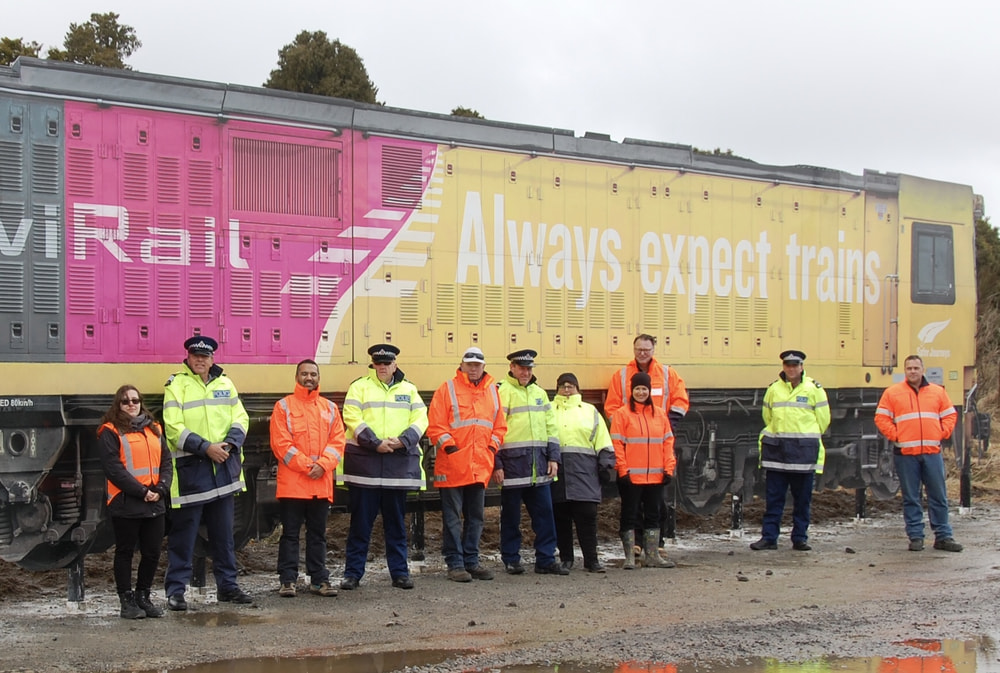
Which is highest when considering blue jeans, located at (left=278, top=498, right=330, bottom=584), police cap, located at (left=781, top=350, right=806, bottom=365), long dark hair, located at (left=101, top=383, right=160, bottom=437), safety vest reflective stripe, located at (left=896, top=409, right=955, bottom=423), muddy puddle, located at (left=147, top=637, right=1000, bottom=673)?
police cap, located at (left=781, top=350, right=806, bottom=365)

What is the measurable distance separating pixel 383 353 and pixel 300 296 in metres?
1.12

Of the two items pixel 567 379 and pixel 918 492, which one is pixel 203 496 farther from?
pixel 918 492

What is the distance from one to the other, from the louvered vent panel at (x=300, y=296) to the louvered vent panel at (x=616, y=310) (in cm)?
325

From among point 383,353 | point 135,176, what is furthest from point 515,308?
point 135,176

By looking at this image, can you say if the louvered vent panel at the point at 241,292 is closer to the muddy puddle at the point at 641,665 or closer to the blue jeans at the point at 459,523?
the blue jeans at the point at 459,523

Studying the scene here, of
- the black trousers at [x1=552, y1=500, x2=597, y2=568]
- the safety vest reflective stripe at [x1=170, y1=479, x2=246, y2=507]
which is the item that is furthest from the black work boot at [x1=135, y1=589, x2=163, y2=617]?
the black trousers at [x1=552, y1=500, x2=597, y2=568]

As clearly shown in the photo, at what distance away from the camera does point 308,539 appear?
885 centimetres

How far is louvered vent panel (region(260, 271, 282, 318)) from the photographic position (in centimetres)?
967

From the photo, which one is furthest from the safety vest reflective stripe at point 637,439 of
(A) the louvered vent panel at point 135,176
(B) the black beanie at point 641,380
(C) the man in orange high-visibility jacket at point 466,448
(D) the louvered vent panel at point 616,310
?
(A) the louvered vent panel at point 135,176

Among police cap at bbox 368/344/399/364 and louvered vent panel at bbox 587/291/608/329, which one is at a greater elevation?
louvered vent panel at bbox 587/291/608/329

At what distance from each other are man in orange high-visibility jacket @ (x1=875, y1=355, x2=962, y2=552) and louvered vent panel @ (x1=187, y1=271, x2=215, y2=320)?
651 centimetres

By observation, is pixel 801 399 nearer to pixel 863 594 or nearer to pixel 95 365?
pixel 863 594

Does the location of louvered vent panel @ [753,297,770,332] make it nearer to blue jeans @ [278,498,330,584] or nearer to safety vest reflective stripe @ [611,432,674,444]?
safety vest reflective stripe @ [611,432,674,444]

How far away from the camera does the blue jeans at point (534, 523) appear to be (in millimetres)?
10016
